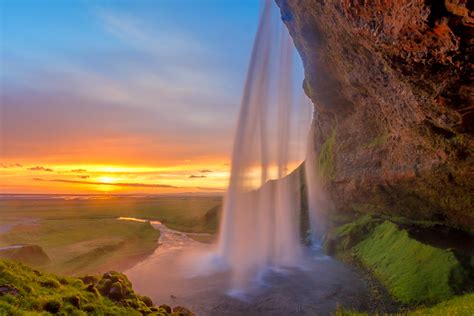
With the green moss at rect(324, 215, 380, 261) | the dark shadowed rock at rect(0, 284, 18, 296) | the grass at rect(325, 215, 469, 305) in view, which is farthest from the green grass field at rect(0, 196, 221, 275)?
the grass at rect(325, 215, 469, 305)

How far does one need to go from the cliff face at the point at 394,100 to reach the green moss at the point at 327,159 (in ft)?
0.47

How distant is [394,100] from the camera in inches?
878

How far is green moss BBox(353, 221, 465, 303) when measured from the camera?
1970 centimetres

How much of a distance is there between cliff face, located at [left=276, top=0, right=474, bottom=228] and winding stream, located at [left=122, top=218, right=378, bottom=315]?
979 cm

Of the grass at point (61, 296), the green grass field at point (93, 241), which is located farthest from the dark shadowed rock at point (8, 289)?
the green grass field at point (93, 241)

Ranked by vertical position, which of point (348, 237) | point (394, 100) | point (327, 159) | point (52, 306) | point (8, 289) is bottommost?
point (52, 306)

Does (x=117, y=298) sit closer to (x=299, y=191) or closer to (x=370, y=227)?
(x=370, y=227)

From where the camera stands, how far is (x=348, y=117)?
1490 inches

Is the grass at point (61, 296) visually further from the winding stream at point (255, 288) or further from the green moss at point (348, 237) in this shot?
the green moss at point (348, 237)

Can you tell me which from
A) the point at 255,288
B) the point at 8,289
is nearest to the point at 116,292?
the point at 8,289

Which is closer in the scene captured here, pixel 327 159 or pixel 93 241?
pixel 93 241

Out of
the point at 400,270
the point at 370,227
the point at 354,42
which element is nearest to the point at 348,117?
the point at 370,227

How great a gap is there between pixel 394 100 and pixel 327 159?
23075 millimetres

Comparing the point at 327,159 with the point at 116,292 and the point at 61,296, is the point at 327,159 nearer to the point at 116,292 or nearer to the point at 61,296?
the point at 116,292
